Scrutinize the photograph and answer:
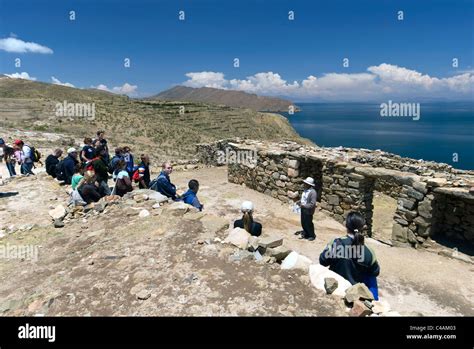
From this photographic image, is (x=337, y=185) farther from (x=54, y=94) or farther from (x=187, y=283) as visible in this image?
(x=54, y=94)

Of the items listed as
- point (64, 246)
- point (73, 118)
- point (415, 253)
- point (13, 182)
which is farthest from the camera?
point (73, 118)

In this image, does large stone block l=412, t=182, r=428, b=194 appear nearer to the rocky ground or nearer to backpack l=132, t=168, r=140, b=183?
the rocky ground

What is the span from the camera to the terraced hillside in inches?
1458

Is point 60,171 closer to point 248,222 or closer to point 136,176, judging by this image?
point 136,176

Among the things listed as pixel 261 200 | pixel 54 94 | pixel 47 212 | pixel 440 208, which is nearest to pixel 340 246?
pixel 440 208

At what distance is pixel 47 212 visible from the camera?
32.9 feet

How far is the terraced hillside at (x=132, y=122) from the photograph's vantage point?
3703 centimetres

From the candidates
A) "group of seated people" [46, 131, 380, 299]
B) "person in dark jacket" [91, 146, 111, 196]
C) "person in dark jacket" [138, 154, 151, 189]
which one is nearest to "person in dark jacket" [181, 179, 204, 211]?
"group of seated people" [46, 131, 380, 299]

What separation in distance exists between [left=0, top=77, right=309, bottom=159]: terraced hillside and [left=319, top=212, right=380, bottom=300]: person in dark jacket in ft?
96.8

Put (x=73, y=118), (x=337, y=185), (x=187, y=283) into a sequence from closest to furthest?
1. (x=187, y=283)
2. (x=337, y=185)
3. (x=73, y=118)

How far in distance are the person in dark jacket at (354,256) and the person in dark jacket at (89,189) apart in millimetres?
7766

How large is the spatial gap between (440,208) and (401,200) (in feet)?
3.92

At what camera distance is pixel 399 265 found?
8266mm

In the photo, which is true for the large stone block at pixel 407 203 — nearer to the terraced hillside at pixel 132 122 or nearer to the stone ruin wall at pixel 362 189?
the stone ruin wall at pixel 362 189
